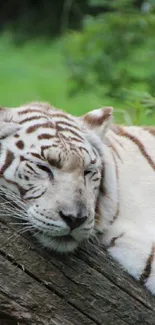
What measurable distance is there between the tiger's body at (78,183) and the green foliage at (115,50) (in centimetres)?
254

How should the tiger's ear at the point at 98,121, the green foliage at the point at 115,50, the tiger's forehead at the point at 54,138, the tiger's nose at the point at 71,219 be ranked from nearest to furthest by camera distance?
the tiger's nose at the point at 71,219
the tiger's forehead at the point at 54,138
the tiger's ear at the point at 98,121
the green foliage at the point at 115,50

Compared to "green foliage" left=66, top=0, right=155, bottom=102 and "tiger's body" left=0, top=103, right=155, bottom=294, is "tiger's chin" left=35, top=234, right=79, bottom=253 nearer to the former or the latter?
"tiger's body" left=0, top=103, right=155, bottom=294

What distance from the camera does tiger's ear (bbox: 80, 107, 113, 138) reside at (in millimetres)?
3834

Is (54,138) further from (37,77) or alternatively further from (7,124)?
(37,77)

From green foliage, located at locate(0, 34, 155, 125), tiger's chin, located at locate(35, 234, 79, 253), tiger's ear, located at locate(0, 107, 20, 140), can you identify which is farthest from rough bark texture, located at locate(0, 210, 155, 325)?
green foliage, located at locate(0, 34, 155, 125)

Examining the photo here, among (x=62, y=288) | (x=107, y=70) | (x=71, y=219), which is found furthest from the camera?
(x=107, y=70)

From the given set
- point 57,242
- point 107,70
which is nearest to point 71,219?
point 57,242

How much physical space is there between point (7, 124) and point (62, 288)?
601 mm

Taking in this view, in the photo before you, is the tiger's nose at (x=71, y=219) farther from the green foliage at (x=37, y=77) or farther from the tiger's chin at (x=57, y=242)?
the green foliage at (x=37, y=77)

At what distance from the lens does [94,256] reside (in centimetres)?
368

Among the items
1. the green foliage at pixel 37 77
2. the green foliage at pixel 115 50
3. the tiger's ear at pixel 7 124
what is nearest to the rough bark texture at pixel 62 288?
the tiger's ear at pixel 7 124

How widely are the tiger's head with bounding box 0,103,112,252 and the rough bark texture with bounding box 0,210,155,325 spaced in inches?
2.8

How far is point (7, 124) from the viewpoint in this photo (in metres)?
3.63

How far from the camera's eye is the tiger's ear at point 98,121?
3834 mm
